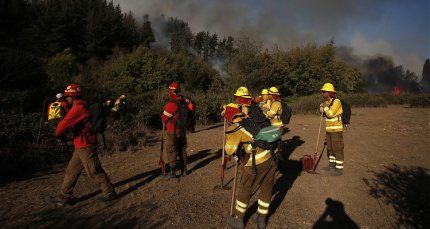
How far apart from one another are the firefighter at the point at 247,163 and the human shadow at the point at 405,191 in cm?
271

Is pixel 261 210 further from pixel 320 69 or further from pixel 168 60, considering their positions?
pixel 168 60

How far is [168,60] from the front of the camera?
48750 mm

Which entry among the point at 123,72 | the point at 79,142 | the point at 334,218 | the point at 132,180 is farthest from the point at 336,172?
the point at 123,72

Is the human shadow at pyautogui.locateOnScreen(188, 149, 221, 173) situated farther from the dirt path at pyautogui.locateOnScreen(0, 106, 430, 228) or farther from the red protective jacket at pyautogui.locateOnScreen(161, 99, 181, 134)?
the red protective jacket at pyautogui.locateOnScreen(161, 99, 181, 134)

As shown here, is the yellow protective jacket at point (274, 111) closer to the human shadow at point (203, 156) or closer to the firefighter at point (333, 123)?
the firefighter at point (333, 123)

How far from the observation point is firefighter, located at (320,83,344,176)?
8.23m

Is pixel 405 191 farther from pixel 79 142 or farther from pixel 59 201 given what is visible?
pixel 59 201

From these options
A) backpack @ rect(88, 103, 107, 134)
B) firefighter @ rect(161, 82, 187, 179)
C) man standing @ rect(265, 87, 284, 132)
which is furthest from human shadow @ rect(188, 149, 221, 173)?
backpack @ rect(88, 103, 107, 134)


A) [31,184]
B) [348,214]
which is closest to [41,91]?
[31,184]

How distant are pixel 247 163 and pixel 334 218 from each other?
225 cm

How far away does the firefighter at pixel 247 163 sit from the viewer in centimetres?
510

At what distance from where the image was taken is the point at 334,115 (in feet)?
27.0

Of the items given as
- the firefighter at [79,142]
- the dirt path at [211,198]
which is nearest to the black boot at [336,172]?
the dirt path at [211,198]

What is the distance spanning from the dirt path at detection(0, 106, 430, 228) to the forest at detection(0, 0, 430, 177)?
90.5 inches
